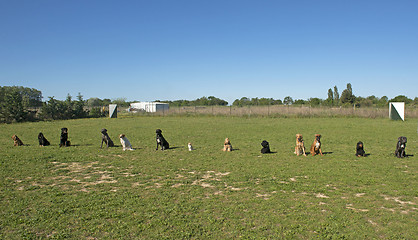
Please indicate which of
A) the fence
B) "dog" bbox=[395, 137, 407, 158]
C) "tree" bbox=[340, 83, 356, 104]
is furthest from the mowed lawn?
"tree" bbox=[340, 83, 356, 104]

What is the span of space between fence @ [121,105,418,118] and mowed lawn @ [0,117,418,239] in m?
29.0

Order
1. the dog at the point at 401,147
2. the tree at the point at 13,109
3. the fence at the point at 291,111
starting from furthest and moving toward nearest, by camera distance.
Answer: the fence at the point at 291,111 < the tree at the point at 13,109 < the dog at the point at 401,147

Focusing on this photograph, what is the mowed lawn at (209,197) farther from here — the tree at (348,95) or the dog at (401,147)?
the tree at (348,95)

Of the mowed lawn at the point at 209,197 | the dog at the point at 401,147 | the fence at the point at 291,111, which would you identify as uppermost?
the fence at the point at 291,111

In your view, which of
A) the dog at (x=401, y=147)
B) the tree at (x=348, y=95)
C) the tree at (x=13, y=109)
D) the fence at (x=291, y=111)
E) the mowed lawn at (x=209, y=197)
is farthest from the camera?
the tree at (x=348, y=95)

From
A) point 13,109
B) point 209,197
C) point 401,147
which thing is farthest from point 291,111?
point 13,109

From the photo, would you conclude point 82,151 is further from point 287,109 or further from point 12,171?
point 287,109

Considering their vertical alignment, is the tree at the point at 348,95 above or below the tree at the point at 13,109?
above

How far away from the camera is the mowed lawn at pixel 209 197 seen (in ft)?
13.5

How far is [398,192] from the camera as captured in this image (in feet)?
19.0

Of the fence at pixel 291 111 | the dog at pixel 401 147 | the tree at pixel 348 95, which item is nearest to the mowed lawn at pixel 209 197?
the dog at pixel 401 147

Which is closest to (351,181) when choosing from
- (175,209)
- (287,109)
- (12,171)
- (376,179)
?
(376,179)

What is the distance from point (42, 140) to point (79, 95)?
34839 mm

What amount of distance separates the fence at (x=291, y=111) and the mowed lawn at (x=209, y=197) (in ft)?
95.1
